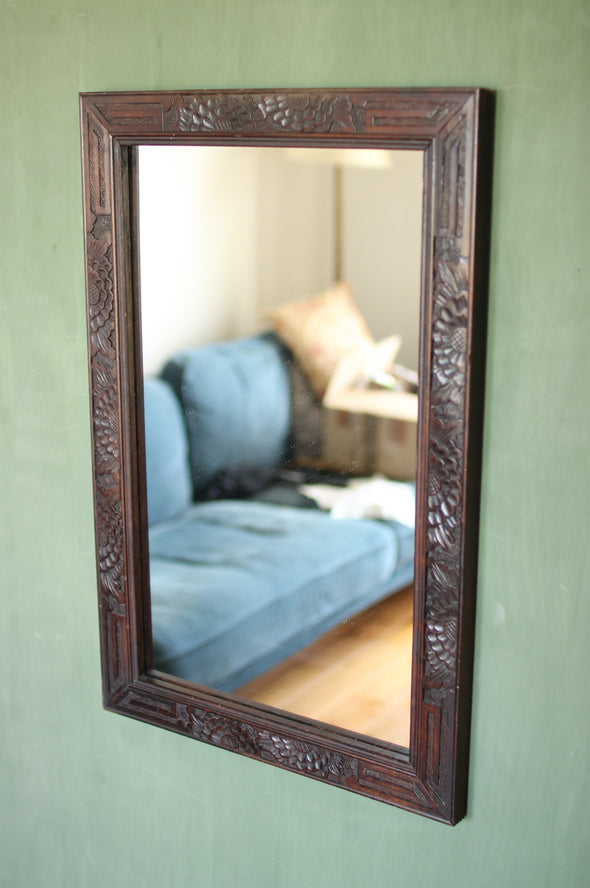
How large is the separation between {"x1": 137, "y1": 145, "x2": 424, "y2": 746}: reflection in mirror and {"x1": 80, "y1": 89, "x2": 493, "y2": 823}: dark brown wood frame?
20 millimetres

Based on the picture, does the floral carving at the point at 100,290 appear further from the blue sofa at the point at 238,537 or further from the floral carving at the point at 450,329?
the floral carving at the point at 450,329

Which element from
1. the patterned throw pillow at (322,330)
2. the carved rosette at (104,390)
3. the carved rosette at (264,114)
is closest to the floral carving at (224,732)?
the carved rosette at (104,390)

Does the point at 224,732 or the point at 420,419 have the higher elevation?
the point at 420,419

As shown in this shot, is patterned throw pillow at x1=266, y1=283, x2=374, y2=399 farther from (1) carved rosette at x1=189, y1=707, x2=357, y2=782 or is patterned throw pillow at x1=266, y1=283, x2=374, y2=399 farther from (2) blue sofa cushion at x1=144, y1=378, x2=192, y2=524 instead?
(1) carved rosette at x1=189, y1=707, x2=357, y2=782

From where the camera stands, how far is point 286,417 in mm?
1131

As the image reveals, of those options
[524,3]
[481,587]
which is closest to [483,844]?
[481,587]

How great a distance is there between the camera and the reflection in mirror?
1.05 m

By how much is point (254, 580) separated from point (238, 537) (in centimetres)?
6

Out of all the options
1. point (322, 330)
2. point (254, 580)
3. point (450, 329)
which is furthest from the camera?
point (254, 580)

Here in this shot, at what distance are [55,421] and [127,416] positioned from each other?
0.17m

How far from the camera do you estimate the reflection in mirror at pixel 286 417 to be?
41.5 inches

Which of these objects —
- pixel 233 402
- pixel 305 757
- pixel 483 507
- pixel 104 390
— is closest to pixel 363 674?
pixel 305 757

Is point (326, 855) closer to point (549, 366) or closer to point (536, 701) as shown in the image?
point (536, 701)

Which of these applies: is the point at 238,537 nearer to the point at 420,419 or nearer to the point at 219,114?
the point at 420,419
